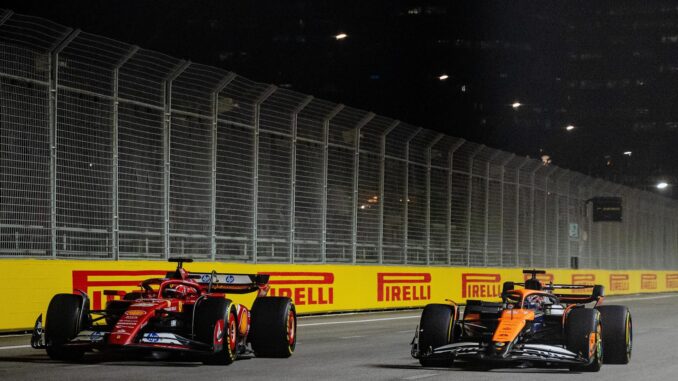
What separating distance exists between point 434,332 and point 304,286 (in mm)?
12317

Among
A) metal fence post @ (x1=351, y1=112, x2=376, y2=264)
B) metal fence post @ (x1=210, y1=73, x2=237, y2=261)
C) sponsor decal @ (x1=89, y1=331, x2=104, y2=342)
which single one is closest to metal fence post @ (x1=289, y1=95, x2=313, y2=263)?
metal fence post @ (x1=351, y1=112, x2=376, y2=264)

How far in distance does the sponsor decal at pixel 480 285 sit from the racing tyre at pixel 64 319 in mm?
22250

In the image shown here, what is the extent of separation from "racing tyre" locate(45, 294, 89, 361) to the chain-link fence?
5262 millimetres

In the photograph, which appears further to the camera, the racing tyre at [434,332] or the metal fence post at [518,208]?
the metal fence post at [518,208]

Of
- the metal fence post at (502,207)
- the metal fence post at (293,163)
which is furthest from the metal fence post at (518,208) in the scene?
the metal fence post at (293,163)

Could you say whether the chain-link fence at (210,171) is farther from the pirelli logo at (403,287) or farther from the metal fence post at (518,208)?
the pirelli logo at (403,287)

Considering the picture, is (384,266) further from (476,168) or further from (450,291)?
(476,168)

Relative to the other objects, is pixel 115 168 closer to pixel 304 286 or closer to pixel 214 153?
pixel 214 153

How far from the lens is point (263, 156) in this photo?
85.5 ft

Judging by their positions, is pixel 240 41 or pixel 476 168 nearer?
pixel 476 168

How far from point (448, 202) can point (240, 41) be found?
109742mm

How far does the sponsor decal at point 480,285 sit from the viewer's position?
3541cm

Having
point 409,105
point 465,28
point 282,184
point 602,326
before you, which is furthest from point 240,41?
point 602,326

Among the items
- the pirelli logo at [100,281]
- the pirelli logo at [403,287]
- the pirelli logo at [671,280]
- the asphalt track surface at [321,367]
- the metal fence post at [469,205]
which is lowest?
the pirelli logo at [671,280]
